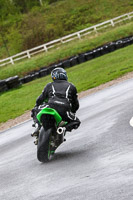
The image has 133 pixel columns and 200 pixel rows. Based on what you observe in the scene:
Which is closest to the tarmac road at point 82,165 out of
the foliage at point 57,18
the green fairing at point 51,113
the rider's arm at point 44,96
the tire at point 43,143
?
the tire at point 43,143

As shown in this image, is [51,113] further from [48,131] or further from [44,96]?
[44,96]

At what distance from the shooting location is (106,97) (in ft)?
48.1

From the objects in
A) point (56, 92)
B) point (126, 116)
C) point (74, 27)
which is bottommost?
point (74, 27)

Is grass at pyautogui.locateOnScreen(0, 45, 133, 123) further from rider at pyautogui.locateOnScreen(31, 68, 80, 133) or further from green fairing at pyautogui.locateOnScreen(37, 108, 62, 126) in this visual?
green fairing at pyautogui.locateOnScreen(37, 108, 62, 126)

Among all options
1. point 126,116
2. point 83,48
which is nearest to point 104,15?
point 83,48

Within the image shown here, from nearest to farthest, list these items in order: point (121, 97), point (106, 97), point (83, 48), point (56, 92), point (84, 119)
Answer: point (56, 92)
point (84, 119)
point (121, 97)
point (106, 97)
point (83, 48)

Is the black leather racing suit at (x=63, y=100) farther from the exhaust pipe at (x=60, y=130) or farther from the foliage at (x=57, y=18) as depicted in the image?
the foliage at (x=57, y=18)

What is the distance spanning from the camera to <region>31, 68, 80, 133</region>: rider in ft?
25.0

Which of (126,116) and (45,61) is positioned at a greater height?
(126,116)

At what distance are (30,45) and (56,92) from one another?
47.8 m

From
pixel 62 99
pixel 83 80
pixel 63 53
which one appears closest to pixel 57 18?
pixel 63 53

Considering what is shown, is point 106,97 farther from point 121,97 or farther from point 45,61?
point 45,61

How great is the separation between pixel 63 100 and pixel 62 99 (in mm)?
37

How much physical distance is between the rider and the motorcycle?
0.16 metres
